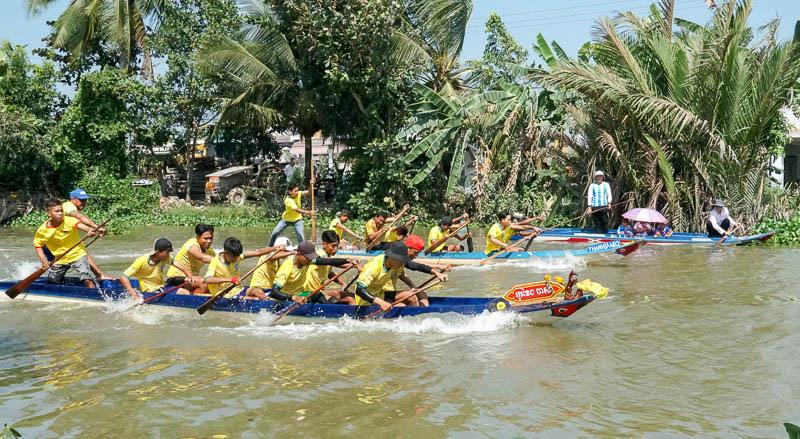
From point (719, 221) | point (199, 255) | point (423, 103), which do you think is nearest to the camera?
point (199, 255)

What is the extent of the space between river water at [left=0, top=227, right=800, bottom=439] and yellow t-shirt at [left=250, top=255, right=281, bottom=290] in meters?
0.50

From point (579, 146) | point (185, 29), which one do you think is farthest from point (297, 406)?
point (185, 29)

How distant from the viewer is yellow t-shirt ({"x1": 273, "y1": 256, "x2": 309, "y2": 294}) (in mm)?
9523

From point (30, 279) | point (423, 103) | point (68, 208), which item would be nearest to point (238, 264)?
point (68, 208)

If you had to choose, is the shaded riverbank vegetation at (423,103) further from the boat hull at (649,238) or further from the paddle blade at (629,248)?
the paddle blade at (629,248)

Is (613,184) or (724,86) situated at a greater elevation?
(724,86)

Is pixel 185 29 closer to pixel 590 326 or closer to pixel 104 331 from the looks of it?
pixel 104 331

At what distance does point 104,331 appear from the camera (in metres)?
9.61

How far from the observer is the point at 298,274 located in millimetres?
9727

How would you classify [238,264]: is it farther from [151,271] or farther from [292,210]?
[292,210]

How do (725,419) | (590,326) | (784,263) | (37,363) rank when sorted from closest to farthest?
(725,419), (37,363), (590,326), (784,263)

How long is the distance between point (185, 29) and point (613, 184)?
1543 cm

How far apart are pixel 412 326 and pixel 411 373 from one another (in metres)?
1.57

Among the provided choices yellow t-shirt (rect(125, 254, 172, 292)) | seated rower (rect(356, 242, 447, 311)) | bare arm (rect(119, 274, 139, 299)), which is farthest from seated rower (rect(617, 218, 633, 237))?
bare arm (rect(119, 274, 139, 299))
